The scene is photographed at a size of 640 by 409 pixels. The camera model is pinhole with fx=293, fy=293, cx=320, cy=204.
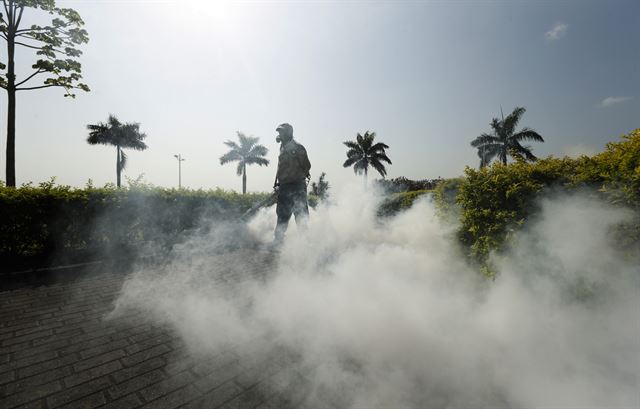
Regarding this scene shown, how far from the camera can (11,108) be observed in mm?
13969

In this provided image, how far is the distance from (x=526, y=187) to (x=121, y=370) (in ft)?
14.1

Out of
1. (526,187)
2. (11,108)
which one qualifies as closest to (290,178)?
(526,187)

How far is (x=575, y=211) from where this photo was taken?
9.02 ft

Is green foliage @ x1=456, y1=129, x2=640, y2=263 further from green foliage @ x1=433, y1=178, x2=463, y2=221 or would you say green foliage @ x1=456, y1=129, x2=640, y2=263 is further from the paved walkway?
the paved walkway

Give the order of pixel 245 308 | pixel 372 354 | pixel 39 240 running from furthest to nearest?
pixel 39 240, pixel 245 308, pixel 372 354

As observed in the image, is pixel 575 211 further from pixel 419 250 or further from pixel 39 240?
pixel 39 240

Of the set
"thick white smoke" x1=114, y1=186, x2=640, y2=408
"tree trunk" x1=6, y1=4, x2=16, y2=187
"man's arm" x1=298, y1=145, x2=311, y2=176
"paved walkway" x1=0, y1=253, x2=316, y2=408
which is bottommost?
"paved walkway" x1=0, y1=253, x2=316, y2=408

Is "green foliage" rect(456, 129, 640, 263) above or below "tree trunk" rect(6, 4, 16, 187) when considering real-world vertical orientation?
below

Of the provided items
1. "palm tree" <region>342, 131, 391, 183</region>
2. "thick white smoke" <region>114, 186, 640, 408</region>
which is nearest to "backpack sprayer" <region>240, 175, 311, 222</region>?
"thick white smoke" <region>114, 186, 640, 408</region>

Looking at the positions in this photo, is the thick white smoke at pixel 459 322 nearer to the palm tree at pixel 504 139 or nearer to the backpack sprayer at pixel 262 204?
the backpack sprayer at pixel 262 204

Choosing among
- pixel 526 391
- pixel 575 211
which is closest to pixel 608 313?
pixel 575 211

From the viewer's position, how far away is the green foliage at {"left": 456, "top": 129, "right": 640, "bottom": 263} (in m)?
2.42

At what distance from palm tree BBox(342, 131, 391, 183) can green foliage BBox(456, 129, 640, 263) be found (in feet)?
143

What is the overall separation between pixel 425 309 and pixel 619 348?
154 centimetres
